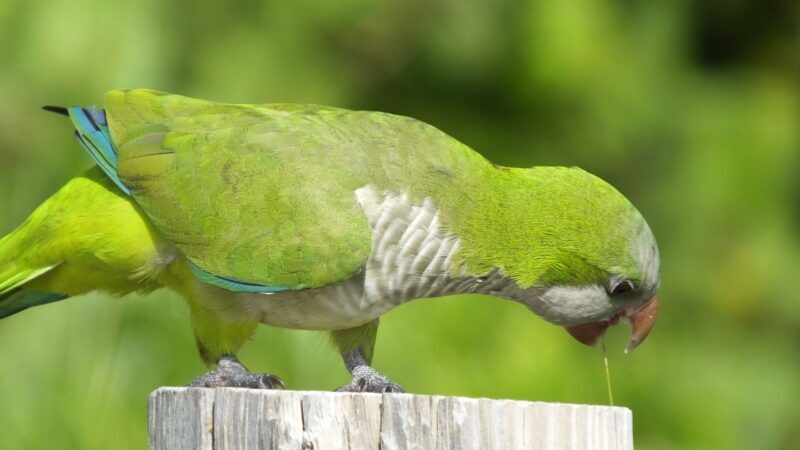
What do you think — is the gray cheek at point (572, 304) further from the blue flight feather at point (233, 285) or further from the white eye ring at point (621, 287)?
the blue flight feather at point (233, 285)

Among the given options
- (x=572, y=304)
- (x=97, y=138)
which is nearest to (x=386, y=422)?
(x=572, y=304)

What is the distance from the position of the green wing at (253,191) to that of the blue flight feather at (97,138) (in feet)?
0.13

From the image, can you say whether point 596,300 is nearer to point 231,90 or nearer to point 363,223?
point 363,223

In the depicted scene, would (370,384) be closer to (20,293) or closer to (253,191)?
(253,191)

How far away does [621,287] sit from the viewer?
4.45 m

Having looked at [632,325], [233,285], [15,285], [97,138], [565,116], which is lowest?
[565,116]

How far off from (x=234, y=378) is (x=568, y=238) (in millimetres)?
1283

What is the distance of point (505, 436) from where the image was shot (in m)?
3.01

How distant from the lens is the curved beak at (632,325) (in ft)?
15.2

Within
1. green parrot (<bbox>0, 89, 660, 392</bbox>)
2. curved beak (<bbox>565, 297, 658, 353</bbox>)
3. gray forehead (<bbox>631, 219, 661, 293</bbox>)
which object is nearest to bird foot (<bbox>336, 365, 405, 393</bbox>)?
green parrot (<bbox>0, 89, 660, 392</bbox>)

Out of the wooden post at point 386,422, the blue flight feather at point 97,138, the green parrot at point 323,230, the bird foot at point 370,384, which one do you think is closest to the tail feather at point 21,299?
the green parrot at point 323,230

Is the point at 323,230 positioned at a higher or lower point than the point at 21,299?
higher

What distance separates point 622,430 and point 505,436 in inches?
14.0

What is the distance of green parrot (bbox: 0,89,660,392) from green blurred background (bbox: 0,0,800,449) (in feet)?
5.69
